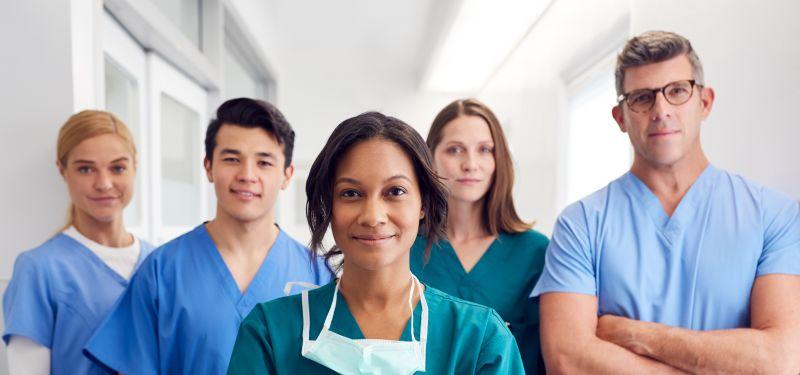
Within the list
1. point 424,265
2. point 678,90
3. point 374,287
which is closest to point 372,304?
point 374,287

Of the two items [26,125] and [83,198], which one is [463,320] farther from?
[26,125]

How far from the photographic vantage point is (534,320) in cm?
157

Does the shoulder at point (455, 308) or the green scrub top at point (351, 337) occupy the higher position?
the shoulder at point (455, 308)

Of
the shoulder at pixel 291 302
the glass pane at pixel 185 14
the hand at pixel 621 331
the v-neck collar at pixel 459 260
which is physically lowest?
the hand at pixel 621 331

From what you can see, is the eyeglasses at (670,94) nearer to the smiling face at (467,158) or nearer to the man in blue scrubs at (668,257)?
the man in blue scrubs at (668,257)

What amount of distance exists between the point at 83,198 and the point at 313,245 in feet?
2.54

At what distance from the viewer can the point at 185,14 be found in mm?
3080

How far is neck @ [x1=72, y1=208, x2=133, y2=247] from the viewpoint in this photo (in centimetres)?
163

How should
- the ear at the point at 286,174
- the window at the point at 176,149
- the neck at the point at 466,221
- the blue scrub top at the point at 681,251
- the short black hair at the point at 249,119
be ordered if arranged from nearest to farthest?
1. the blue scrub top at the point at 681,251
2. the short black hair at the point at 249,119
3. the ear at the point at 286,174
4. the neck at the point at 466,221
5. the window at the point at 176,149

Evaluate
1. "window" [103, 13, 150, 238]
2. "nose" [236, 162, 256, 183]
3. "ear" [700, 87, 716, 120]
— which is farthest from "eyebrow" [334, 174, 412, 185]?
"window" [103, 13, 150, 238]

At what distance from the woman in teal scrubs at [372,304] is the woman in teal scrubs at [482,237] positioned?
53 cm

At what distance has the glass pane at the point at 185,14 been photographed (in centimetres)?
274

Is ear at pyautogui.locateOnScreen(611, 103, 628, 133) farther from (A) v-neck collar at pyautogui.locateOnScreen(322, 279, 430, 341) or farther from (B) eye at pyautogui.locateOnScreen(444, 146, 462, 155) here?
(A) v-neck collar at pyautogui.locateOnScreen(322, 279, 430, 341)

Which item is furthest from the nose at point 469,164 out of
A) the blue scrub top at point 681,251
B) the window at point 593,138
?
the window at point 593,138
